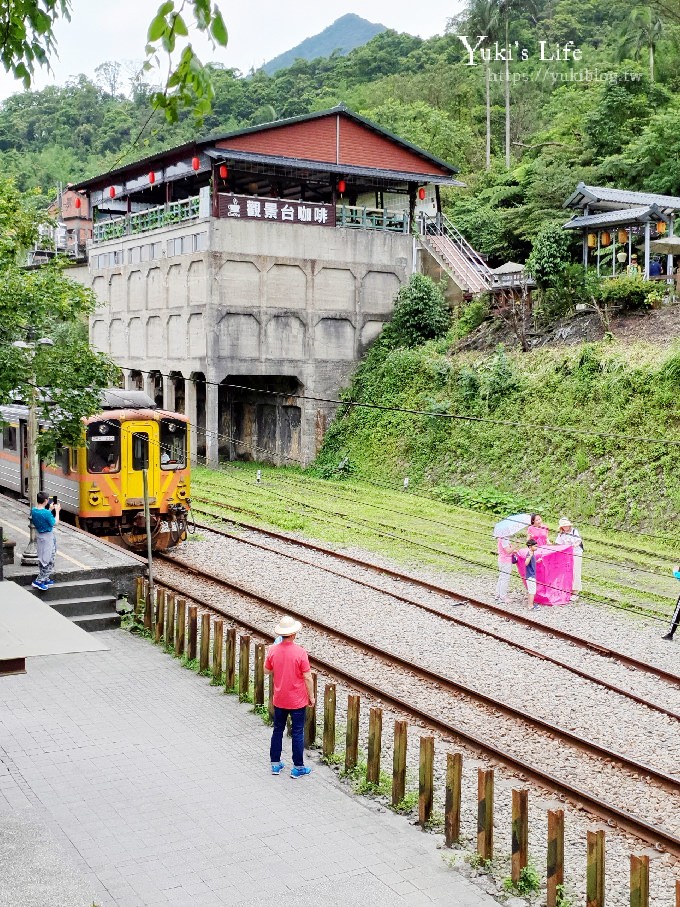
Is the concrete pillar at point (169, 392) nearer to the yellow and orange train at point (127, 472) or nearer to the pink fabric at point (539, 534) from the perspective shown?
the yellow and orange train at point (127, 472)

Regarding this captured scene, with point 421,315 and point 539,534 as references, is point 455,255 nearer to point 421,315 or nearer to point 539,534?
point 421,315

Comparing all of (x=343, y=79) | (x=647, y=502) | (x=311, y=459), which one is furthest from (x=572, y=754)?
(x=343, y=79)

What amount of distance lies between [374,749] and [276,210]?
91.1 ft

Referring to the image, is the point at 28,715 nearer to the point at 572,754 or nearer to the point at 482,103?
the point at 572,754

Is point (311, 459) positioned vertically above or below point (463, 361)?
below

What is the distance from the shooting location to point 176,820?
9.10 m

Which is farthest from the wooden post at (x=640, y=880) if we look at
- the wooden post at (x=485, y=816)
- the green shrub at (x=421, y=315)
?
the green shrub at (x=421, y=315)

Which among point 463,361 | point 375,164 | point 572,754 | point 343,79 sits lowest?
point 572,754

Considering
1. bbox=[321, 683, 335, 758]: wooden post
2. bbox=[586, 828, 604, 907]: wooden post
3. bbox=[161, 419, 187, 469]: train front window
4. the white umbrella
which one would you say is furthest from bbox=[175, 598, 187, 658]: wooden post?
bbox=[586, 828, 604, 907]: wooden post

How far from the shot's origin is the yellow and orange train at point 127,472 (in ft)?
67.8

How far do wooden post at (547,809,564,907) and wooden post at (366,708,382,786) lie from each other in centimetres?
256

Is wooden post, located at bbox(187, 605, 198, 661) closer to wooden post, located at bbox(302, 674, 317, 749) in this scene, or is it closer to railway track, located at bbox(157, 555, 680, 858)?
railway track, located at bbox(157, 555, 680, 858)

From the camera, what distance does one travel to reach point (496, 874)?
27.4ft

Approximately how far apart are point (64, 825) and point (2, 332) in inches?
385
